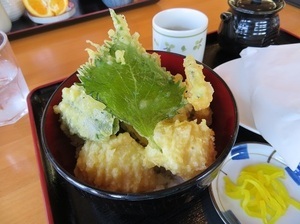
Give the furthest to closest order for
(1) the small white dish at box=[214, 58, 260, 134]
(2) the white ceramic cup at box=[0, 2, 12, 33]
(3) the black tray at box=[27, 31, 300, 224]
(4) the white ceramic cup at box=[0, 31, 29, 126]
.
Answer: (2) the white ceramic cup at box=[0, 2, 12, 33]
(4) the white ceramic cup at box=[0, 31, 29, 126]
(1) the small white dish at box=[214, 58, 260, 134]
(3) the black tray at box=[27, 31, 300, 224]

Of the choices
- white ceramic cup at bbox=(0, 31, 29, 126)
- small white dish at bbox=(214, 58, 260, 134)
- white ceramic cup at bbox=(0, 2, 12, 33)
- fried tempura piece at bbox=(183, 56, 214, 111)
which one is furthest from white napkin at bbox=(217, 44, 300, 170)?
white ceramic cup at bbox=(0, 2, 12, 33)

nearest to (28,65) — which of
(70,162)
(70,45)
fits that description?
(70,45)

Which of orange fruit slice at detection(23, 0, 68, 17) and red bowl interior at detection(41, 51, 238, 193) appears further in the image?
orange fruit slice at detection(23, 0, 68, 17)

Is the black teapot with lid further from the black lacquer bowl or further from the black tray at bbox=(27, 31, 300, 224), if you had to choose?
the black tray at bbox=(27, 31, 300, 224)

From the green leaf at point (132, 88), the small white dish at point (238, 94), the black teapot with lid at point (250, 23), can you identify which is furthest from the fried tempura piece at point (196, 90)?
the black teapot with lid at point (250, 23)

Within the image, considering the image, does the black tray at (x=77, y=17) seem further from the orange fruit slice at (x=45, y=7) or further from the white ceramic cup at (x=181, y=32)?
A: the white ceramic cup at (x=181, y=32)

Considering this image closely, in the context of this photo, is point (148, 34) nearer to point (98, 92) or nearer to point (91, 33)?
point (91, 33)
